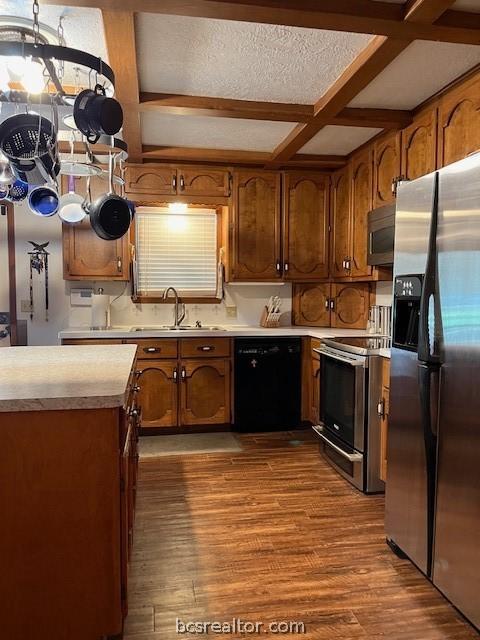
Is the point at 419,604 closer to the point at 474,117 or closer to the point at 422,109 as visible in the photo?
the point at 474,117

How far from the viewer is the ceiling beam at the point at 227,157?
3.73m

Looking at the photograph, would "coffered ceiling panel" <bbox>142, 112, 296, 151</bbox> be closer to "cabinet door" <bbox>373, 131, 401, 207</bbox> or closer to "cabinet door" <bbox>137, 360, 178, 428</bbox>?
"cabinet door" <bbox>373, 131, 401, 207</bbox>

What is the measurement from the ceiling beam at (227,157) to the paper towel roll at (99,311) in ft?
4.10

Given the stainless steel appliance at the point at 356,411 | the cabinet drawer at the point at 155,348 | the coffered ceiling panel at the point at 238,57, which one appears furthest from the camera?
the cabinet drawer at the point at 155,348

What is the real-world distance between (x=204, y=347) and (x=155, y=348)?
407 millimetres

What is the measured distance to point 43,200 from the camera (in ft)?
7.96

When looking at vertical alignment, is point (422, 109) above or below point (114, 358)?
above

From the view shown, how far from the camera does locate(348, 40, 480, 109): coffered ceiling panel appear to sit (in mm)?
2230

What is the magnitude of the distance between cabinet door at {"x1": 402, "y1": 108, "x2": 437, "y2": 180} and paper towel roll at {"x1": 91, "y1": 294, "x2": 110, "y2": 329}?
2607 millimetres

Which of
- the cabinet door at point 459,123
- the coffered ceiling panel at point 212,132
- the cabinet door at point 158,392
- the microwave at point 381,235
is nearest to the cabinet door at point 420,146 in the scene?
the cabinet door at point 459,123

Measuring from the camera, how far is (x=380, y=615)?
177cm

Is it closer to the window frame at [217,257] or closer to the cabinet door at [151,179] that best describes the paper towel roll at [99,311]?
the window frame at [217,257]

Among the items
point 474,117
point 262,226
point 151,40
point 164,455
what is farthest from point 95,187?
point 474,117

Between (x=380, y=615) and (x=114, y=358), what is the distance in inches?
62.5
